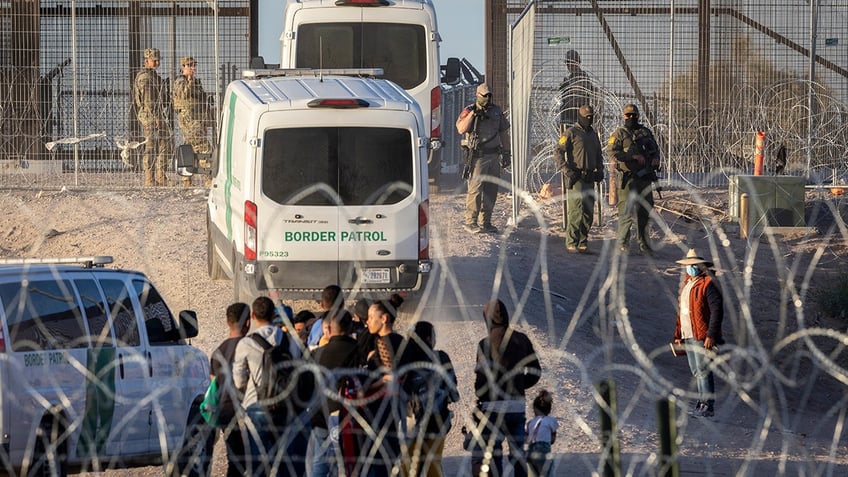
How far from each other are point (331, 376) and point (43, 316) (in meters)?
1.73

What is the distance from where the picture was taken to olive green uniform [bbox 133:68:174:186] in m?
23.0

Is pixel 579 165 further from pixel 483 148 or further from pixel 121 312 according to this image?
pixel 121 312

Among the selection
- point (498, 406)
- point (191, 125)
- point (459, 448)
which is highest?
point (191, 125)

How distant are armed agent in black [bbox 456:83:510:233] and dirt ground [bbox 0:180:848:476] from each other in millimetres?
504

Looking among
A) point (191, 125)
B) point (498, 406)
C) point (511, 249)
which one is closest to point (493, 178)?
point (511, 249)

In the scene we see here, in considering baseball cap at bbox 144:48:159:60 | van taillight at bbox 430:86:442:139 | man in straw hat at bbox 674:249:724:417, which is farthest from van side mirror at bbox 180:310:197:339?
baseball cap at bbox 144:48:159:60

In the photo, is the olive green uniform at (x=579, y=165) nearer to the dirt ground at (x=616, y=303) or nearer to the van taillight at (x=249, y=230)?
the dirt ground at (x=616, y=303)

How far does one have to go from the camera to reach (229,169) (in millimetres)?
15594

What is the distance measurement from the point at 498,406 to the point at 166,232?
37.3 ft

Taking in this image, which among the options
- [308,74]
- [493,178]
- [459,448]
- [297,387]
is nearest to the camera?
[297,387]

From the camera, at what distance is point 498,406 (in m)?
9.35

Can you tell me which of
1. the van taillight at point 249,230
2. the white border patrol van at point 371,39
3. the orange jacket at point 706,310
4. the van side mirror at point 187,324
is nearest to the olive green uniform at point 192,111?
the white border patrol van at point 371,39

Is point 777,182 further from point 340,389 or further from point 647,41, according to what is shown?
point 340,389

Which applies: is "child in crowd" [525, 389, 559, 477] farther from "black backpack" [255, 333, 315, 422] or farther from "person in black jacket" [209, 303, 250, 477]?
"person in black jacket" [209, 303, 250, 477]
